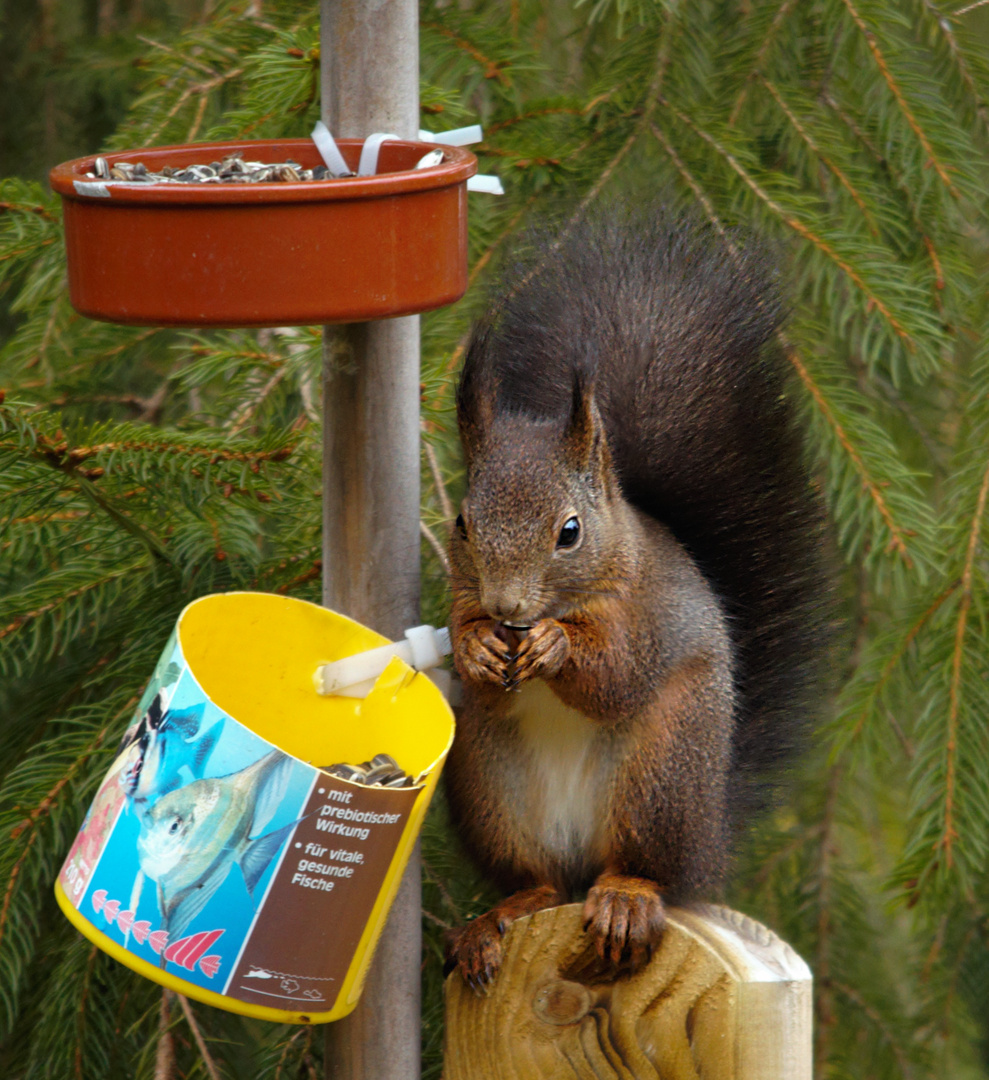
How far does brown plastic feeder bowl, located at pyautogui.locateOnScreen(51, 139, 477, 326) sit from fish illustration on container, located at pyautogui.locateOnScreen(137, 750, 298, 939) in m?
0.26

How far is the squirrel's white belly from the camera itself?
1087 millimetres

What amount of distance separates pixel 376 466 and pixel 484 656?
0.16 m

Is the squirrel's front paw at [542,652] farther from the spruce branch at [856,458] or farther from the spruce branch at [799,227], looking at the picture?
the spruce branch at [799,227]

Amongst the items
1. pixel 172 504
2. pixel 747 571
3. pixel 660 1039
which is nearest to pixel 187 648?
pixel 172 504

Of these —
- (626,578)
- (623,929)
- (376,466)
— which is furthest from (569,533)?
(623,929)

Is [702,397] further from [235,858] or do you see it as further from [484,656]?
[235,858]

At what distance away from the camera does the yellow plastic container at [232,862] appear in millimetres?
814

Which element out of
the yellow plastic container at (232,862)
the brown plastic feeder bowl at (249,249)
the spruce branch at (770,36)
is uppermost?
the spruce branch at (770,36)

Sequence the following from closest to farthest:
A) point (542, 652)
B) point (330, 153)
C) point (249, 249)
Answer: point (249, 249) → point (330, 153) → point (542, 652)

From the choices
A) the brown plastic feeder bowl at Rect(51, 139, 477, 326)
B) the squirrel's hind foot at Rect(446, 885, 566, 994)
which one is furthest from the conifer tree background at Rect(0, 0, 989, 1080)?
the brown plastic feeder bowl at Rect(51, 139, 477, 326)

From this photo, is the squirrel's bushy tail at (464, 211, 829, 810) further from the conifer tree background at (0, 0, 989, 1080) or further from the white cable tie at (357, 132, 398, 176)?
the white cable tie at (357, 132, 398, 176)

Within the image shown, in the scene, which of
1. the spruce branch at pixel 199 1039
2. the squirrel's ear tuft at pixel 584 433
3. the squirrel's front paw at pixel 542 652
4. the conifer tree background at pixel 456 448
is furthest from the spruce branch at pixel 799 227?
the spruce branch at pixel 199 1039

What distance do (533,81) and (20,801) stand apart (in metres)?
0.90

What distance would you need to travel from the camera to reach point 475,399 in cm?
103
